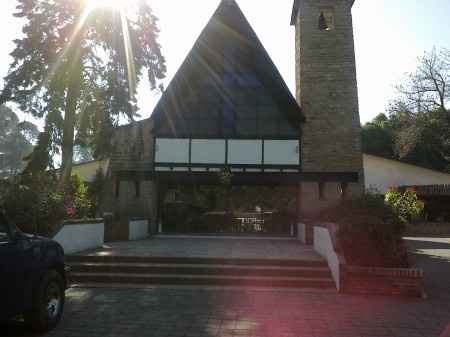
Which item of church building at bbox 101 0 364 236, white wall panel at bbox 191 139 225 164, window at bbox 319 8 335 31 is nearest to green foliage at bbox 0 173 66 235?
church building at bbox 101 0 364 236

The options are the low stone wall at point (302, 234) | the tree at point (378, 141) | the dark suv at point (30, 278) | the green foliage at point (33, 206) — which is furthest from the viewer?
the tree at point (378, 141)

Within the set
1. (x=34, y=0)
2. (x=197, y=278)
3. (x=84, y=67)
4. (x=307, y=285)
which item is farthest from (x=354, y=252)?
(x=34, y=0)

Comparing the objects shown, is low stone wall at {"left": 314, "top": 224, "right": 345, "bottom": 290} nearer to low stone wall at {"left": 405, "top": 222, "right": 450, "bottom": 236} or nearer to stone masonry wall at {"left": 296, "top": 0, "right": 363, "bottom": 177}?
stone masonry wall at {"left": 296, "top": 0, "right": 363, "bottom": 177}

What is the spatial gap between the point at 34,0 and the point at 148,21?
14.9 ft

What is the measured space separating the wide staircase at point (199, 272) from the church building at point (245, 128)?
6326 mm

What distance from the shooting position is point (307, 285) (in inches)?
319

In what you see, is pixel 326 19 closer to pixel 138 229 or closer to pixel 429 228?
pixel 138 229

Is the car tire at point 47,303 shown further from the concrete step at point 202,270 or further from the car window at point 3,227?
the concrete step at point 202,270

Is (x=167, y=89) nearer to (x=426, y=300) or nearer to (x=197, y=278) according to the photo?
(x=197, y=278)

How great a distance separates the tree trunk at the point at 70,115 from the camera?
15.0 meters

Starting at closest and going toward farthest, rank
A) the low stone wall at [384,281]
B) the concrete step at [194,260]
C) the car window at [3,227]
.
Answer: the car window at [3,227]
the low stone wall at [384,281]
the concrete step at [194,260]

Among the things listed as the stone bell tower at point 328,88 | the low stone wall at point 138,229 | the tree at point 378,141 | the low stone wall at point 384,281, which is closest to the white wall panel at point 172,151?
the low stone wall at point 138,229

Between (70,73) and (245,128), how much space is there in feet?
23.8

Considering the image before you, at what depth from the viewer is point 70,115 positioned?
15.3 metres
